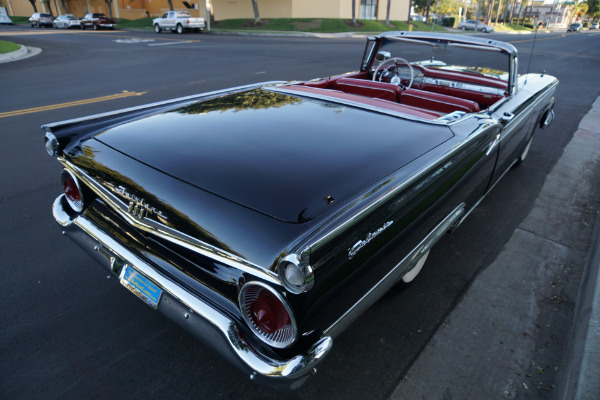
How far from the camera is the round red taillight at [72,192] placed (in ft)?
8.07

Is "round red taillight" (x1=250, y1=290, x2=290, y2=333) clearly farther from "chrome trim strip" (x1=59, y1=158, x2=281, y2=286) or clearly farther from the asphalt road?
the asphalt road

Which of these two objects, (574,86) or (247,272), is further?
(574,86)

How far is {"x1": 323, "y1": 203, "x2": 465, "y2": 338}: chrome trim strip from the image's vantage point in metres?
1.82

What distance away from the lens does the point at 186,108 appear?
9.43 ft

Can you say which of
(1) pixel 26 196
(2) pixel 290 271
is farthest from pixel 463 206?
(1) pixel 26 196

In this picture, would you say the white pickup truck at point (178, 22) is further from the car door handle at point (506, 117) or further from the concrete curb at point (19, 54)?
the car door handle at point (506, 117)

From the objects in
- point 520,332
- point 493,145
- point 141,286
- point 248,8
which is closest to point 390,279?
point 520,332

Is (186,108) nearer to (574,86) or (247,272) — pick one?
→ (247,272)

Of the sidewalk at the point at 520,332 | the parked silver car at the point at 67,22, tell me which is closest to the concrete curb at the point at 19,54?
the sidewalk at the point at 520,332

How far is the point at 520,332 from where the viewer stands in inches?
101

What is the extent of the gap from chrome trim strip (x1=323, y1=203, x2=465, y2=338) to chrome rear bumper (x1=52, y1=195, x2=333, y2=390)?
0.14m

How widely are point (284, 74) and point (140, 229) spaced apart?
9.33 meters

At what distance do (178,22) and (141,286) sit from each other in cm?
2978

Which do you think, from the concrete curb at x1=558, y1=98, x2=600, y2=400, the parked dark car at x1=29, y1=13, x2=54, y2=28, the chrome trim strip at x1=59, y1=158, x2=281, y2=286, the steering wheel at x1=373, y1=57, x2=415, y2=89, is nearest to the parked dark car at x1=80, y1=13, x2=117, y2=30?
the parked dark car at x1=29, y1=13, x2=54, y2=28
